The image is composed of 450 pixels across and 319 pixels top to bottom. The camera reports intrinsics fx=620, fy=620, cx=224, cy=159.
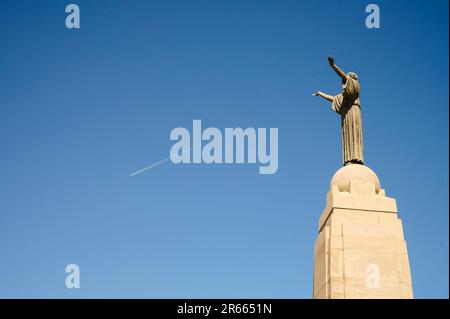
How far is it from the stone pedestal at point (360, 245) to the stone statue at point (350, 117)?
0.72 meters

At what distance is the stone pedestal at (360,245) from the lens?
18125 millimetres

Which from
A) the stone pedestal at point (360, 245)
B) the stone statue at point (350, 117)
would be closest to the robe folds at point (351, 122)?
the stone statue at point (350, 117)

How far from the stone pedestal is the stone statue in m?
0.72

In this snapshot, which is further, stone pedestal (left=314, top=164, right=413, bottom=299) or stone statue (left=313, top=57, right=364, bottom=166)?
stone statue (left=313, top=57, right=364, bottom=166)

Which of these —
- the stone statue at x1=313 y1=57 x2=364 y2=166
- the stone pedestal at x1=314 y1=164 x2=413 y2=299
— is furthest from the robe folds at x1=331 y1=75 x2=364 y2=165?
the stone pedestal at x1=314 y1=164 x2=413 y2=299

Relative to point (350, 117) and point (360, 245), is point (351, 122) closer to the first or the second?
point (350, 117)

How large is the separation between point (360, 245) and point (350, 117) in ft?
15.8

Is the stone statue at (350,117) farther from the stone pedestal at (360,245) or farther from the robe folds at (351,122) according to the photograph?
the stone pedestal at (360,245)

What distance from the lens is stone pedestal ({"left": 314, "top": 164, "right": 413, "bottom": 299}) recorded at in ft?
59.5

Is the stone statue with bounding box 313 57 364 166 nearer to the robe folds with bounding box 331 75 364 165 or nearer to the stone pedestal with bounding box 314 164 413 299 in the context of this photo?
the robe folds with bounding box 331 75 364 165

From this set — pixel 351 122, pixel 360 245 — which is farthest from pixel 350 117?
pixel 360 245
